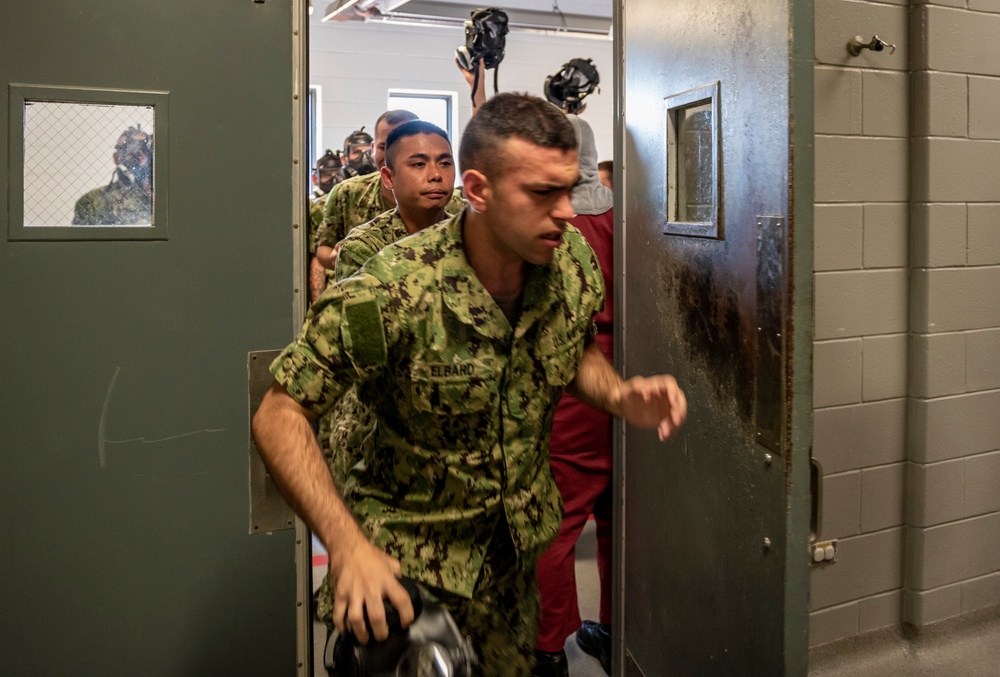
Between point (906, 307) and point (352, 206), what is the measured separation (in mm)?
2105

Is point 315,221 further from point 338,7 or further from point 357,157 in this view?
point 338,7

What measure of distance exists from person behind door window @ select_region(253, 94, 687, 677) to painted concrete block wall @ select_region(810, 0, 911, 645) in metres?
1.40

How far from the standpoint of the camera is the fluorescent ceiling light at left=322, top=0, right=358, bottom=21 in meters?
6.67

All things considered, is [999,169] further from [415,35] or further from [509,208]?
[415,35]

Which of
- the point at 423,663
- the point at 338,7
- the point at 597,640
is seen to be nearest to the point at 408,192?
the point at 597,640

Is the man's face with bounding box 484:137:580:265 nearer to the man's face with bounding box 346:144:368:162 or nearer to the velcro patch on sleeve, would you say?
the velcro patch on sleeve

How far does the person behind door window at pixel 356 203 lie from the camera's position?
3.62 m

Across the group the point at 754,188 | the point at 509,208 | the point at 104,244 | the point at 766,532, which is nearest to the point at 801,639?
the point at 766,532

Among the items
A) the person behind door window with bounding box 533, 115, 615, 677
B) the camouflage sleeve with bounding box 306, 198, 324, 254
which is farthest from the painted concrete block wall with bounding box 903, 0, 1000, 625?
the camouflage sleeve with bounding box 306, 198, 324, 254

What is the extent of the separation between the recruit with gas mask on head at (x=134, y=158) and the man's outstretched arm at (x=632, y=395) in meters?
1.00

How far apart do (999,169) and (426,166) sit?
1984mm

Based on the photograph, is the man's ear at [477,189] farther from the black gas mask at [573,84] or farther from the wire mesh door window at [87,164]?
the black gas mask at [573,84]

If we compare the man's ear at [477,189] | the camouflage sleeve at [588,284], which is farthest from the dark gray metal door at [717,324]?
the man's ear at [477,189]

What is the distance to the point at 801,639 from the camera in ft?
5.92
